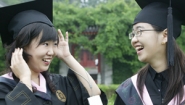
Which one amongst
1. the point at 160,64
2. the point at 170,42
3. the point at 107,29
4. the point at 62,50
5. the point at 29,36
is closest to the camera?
the point at 29,36

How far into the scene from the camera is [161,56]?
2602mm

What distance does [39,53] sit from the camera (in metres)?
2.41

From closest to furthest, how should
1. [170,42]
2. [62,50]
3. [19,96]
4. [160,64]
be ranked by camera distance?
1. [19,96]
2. [170,42]
3. [160,64]
4. [62,50]

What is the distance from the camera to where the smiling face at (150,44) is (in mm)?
2555

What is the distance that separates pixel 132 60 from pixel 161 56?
44.8 ft

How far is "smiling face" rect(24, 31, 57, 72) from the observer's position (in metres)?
2.42

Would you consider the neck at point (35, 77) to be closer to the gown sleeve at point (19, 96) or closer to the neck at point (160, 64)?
the gown sleeve at point (19, 96)

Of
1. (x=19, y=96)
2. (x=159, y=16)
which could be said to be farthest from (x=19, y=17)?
(x=159, y=16)

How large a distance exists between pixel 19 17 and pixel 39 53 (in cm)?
36

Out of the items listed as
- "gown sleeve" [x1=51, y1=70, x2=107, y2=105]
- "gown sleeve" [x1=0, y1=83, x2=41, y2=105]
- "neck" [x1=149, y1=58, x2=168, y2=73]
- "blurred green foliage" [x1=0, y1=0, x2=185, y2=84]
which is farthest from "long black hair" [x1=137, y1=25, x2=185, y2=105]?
"blurred green foliage" [x1=0, y1=0, x2=185, y2=84]

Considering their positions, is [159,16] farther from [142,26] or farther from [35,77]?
[35,77]

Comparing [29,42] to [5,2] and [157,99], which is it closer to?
[5,2]

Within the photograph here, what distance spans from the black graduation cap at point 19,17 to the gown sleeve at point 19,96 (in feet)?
1.38

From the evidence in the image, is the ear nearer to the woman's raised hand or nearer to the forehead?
the forehead
